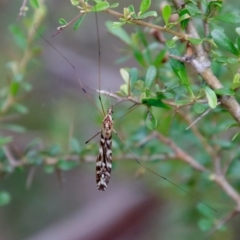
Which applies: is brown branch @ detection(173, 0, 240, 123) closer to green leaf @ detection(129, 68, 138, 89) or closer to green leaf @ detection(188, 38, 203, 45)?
green leaf @ detection(188, 38, 203, 45)

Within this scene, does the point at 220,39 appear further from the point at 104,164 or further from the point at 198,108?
the point at 104,164

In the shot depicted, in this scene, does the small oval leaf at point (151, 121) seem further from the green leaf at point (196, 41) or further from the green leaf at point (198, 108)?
the green leaf at point (196, 41)

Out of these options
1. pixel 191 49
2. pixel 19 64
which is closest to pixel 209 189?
pixel 19 64

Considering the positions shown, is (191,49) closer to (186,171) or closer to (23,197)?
(186,171)

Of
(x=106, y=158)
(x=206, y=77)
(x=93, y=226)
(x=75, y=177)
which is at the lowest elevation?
(x=75, y=177)

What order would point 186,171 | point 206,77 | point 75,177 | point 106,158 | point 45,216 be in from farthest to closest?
point 75,177 < point 45,216 < point 186,171 < point 106,158 < point 206,77

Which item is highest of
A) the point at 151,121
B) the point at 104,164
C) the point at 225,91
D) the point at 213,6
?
the point at 213,6

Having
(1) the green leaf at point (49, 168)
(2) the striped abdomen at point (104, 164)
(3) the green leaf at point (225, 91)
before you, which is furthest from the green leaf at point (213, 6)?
(1) the green leaf at point (49, 168)

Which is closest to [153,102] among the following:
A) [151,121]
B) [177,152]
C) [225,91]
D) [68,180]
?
[151,121]

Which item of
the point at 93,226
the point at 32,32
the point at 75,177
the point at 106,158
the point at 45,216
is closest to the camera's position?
the point at 106,158
